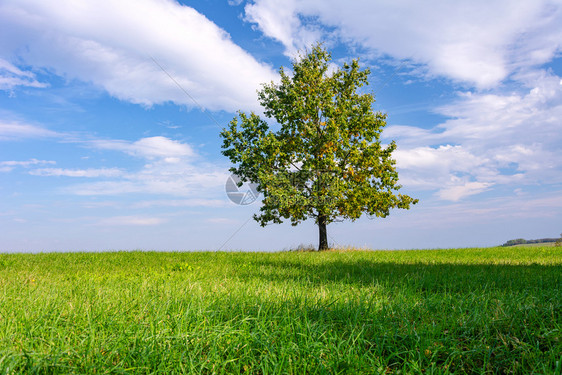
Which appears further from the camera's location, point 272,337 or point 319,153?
point 319,153

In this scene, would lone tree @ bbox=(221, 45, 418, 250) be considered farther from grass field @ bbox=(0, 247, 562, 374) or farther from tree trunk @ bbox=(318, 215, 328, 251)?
grass field @ bbox=(0, 247, 562, 374)

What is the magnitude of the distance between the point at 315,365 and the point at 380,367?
20.8 inches

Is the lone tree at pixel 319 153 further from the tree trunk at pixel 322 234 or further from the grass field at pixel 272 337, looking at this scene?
the grass field at pixel 272 337

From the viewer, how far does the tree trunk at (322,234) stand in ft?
70.6

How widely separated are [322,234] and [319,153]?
4.94m

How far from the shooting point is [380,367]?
2.94m

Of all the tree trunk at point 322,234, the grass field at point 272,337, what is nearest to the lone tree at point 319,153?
the tree trunk at point 322,234

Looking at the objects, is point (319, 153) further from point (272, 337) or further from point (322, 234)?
point (272, 337)

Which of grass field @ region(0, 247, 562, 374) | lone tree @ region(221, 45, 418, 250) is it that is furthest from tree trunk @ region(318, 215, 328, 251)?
grass field @ region(0, 247, 562, 374)

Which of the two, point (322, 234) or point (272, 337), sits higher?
point (322, 234)

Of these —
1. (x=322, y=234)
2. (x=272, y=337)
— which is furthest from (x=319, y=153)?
(x=272, y=337)

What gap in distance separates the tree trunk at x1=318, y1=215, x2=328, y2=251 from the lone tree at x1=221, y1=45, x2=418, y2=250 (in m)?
0.06

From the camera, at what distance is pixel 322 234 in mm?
21688

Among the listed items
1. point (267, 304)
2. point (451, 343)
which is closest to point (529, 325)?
point (451, 343)
